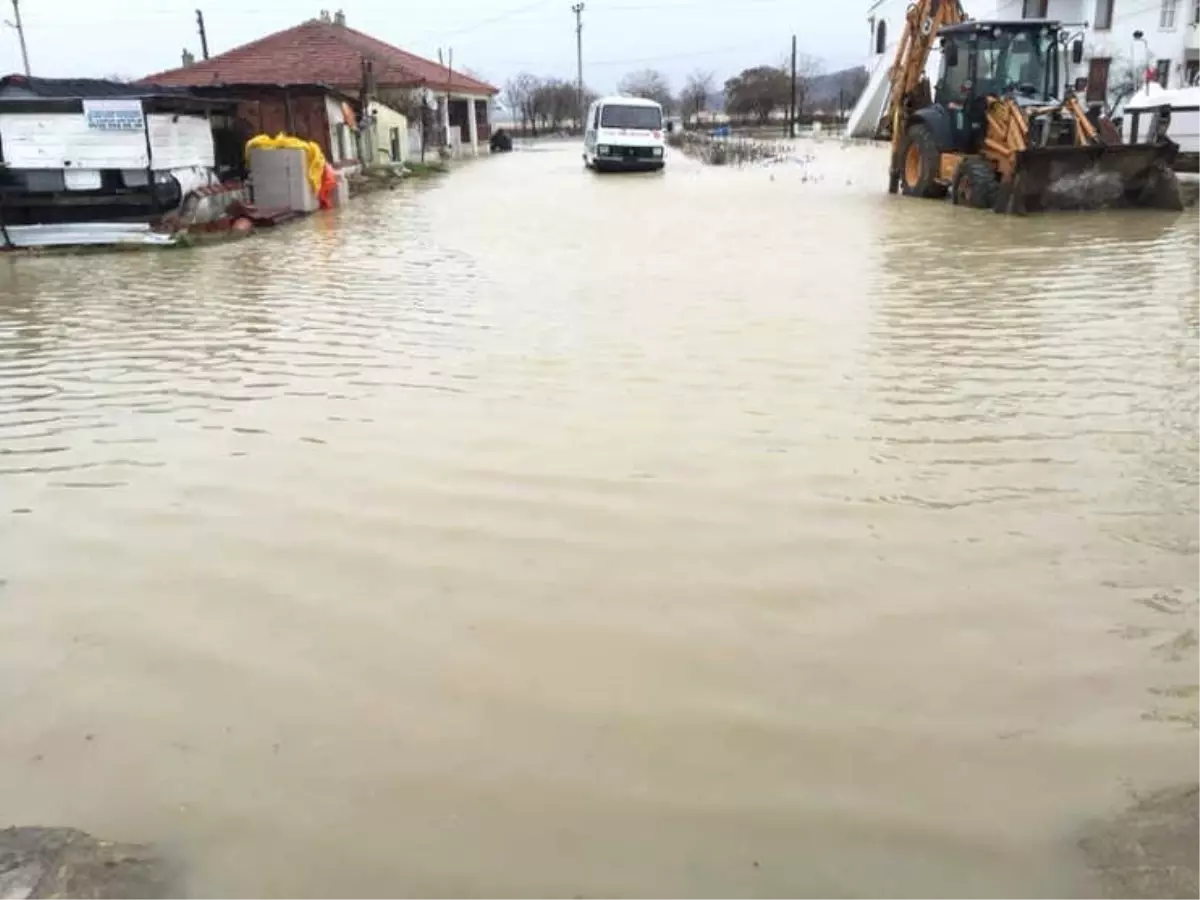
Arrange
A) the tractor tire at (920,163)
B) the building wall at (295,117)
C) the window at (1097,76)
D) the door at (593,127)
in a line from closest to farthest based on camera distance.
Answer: the tractor tire at (920,163) < the building wall at (295,117) < the door at (593,127) < the window at (1097,76)

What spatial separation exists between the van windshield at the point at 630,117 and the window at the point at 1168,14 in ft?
98.3

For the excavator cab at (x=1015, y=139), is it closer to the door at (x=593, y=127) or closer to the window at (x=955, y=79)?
the window at (x=955, y=79)

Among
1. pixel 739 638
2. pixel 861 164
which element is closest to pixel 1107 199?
pixel 739 638

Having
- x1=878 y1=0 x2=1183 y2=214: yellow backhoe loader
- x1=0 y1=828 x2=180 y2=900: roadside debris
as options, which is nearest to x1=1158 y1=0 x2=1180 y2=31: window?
x1=878 y1=0 x2=1183 y2=214: yellow backhoe loader

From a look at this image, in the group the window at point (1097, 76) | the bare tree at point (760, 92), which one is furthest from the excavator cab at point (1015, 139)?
the bare tree at point (760, 92)

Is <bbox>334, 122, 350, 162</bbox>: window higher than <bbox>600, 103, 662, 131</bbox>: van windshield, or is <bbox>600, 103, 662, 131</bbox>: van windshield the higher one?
<bbox>600, 103, 662, 131</bbox>: van windshield

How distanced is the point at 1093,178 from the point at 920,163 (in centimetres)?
385

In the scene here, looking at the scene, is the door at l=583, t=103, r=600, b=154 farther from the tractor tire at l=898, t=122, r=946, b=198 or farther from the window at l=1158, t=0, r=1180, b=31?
the window at l=1158, t=0, r=1180, b=31

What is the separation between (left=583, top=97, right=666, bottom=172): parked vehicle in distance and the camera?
2859cm

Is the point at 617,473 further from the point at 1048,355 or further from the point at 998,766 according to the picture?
the point at 1048,355

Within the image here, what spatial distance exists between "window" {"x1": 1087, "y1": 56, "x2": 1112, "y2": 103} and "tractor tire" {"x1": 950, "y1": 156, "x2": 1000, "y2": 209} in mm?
36478

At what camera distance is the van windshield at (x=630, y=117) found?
29.0m

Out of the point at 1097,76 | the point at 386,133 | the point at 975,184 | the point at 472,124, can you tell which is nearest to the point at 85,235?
the point at 975,184

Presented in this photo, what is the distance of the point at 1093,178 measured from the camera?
45.9 feet
